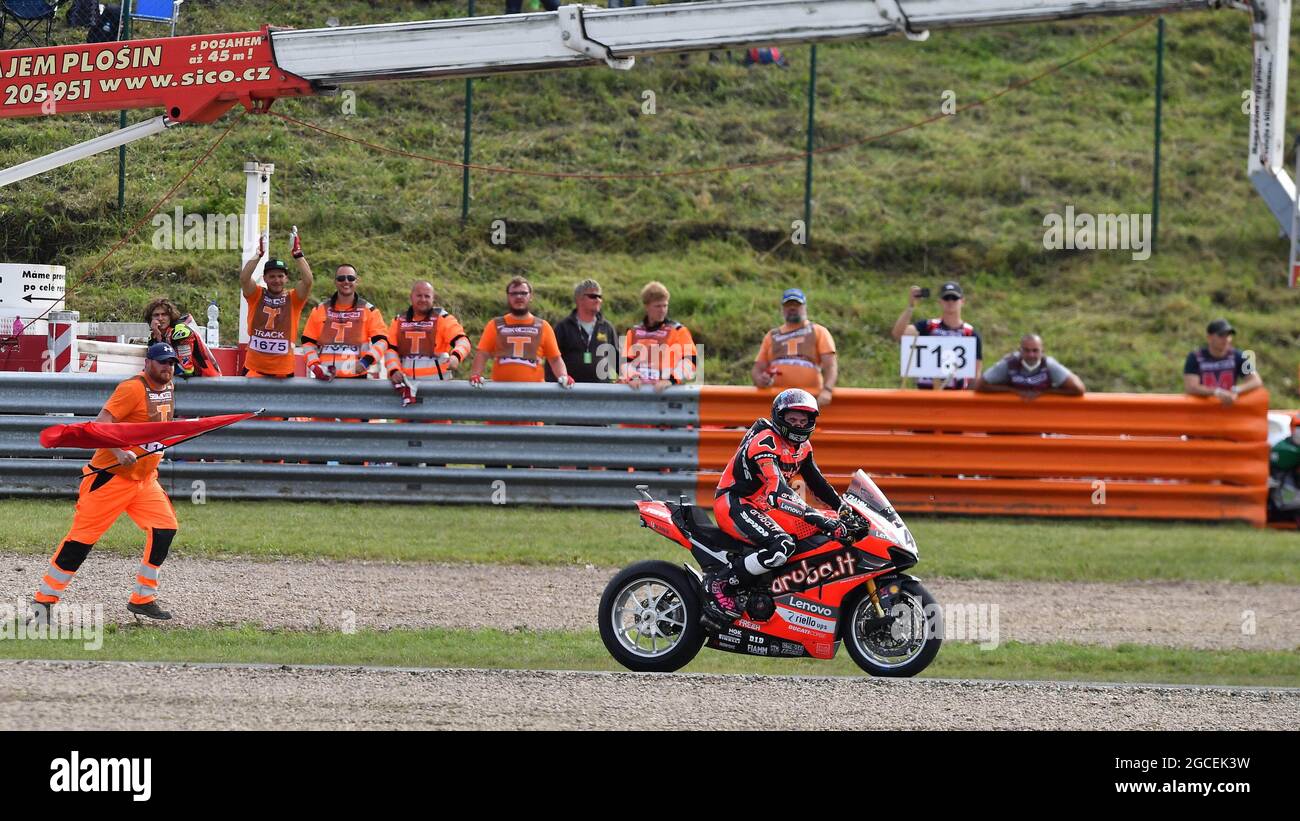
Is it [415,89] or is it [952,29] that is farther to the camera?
[415,89]

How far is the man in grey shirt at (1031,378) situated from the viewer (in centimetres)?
1555

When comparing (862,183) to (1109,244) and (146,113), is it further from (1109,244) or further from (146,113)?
(146,113)

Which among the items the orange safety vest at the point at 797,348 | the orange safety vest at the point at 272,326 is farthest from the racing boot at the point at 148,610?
the orange safety vest at the point at 797,348

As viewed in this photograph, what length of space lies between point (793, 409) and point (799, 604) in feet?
3.78

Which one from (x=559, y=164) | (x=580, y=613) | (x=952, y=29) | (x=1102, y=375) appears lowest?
(x=580, y=613)

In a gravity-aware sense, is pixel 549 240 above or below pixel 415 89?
below

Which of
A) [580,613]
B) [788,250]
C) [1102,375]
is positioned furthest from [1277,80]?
[788,250]

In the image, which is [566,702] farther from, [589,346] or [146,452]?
[589,346]

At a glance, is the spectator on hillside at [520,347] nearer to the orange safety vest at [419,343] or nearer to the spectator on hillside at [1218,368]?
the orange safety vest at [419,343]

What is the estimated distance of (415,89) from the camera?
2430 cm

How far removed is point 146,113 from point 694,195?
310 inches

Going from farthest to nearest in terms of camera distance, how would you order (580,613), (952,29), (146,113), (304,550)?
(146,113) → (304,550) → (580,613) → (952,29)

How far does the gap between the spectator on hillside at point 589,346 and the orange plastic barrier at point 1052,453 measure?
1.16 m

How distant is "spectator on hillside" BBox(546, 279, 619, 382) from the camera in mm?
15484
